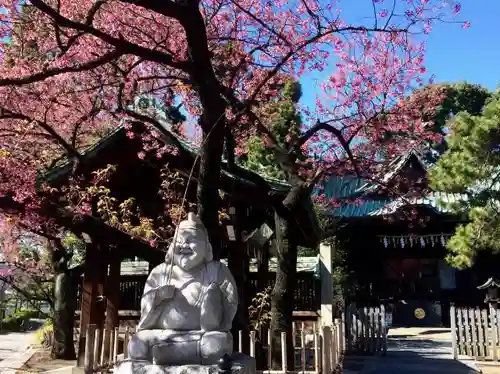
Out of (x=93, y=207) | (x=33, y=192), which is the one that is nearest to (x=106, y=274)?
(x=93, y=207)

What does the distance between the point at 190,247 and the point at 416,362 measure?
10.3m

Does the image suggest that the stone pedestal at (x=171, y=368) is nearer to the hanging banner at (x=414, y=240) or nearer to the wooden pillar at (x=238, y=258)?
the wooden pillar at (x=238, y=258)

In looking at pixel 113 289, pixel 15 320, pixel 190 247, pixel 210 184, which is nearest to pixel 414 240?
pixel 113 289

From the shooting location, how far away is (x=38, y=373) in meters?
10.7

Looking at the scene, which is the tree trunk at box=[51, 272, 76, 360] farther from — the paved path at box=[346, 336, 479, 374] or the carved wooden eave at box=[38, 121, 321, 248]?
the paved path at box=[346, 336, 479, 374]

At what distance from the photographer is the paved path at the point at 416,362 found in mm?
12014

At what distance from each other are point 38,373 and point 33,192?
4360mm

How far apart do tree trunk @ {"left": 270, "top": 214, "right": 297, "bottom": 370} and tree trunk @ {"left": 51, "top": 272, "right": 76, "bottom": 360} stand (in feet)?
21.0

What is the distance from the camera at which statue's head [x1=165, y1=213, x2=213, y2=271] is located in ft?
19.1

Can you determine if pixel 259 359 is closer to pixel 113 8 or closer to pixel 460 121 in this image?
pixel 113 8

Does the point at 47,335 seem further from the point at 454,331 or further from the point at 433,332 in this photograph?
the point at 433,332

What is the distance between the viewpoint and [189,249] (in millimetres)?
5855

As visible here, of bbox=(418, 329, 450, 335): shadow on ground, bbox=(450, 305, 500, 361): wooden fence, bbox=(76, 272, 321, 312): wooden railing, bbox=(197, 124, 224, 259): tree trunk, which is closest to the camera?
bbox=(197, 124, 224, 259): tree trunk

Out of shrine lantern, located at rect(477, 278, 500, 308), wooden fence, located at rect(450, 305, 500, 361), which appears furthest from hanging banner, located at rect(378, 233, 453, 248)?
wooden fence, located at rect(450, 305, 500, 361)
